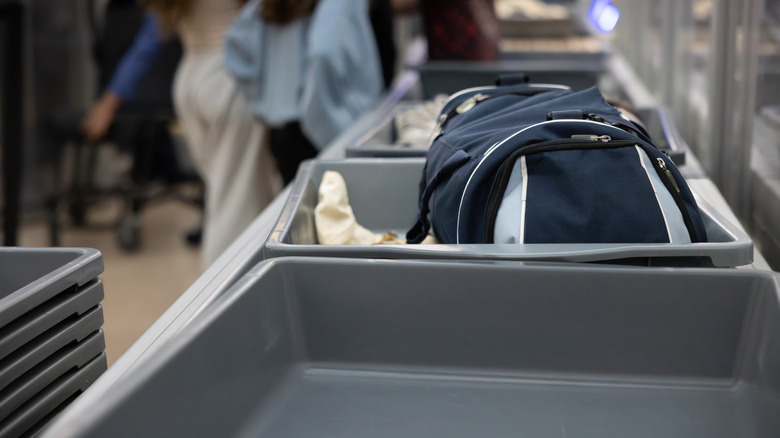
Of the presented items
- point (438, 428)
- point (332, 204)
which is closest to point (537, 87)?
point (332, 204)

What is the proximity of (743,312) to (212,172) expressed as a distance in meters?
2.24

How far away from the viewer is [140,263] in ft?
11.3

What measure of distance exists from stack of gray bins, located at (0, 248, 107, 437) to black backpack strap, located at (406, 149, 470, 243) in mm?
405

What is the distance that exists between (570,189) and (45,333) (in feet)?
1.71

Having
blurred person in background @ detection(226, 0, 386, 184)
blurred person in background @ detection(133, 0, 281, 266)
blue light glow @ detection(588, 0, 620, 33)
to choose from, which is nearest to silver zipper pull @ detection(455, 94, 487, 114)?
blurred person in background @ detection(226, 0, 386, 184)

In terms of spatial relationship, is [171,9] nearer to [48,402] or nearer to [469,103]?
[469,103]

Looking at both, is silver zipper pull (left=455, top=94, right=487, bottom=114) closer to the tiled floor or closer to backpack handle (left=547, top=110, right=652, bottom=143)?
backpack handle (left=547, top=110, right=652, bottom=143)

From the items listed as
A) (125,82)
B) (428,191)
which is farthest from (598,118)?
(125,82)

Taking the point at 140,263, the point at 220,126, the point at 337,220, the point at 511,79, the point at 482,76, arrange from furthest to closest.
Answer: the point at 140,263 → the point at 220,126 → the point at 482,76 → the point at 511,79 → the point at 337,220

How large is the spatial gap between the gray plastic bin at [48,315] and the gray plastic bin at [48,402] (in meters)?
0.05

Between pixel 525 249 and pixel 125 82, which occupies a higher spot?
pixel 125 82

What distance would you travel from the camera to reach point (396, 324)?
2.35 ft

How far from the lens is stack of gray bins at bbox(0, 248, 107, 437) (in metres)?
0.63

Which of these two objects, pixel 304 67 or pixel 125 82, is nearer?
pixel 304 67
